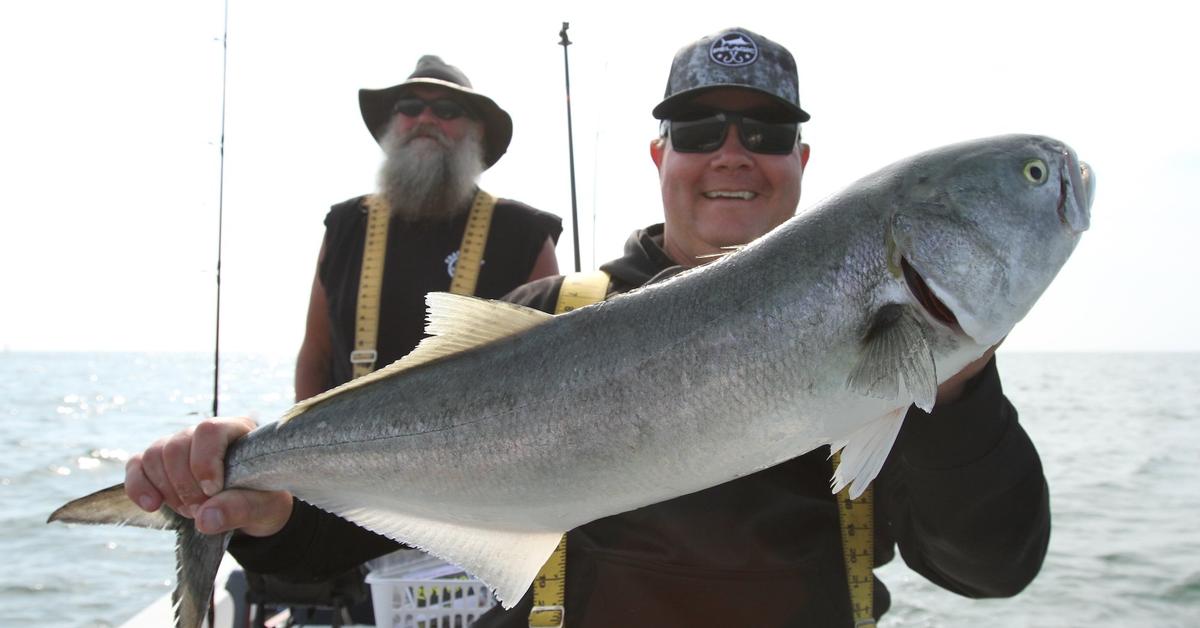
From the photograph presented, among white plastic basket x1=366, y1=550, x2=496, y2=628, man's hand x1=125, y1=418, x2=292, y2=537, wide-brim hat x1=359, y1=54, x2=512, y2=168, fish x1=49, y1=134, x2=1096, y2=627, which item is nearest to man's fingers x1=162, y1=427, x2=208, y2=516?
man's hand x1=125, y1=418, x2=292, y2=537

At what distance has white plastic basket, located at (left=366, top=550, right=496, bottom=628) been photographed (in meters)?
3.90

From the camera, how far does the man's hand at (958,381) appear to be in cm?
220

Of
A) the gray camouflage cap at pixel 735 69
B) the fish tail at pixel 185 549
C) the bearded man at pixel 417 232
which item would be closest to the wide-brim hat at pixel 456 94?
the bearded man at pixel 417 232

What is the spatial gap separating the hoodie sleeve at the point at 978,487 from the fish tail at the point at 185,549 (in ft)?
7.02

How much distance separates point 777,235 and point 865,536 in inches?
45.1

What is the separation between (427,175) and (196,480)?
2.81 meters

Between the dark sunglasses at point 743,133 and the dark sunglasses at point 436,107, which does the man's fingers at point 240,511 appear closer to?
the dark sunglasses at point 743,133

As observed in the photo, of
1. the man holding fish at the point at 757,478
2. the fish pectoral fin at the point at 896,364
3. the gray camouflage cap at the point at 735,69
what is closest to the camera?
the fish pectoral fin at the point at 896,364

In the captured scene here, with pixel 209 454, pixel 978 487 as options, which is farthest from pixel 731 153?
pixel 209 454

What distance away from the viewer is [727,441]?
6.48 feet

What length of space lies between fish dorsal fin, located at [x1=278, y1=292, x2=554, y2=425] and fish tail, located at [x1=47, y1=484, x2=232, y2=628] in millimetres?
723

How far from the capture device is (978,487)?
7.55 ft

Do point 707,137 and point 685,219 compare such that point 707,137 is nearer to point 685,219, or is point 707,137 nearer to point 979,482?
point 685,219

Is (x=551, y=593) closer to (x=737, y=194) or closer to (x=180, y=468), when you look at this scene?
(x=180, y=468)
